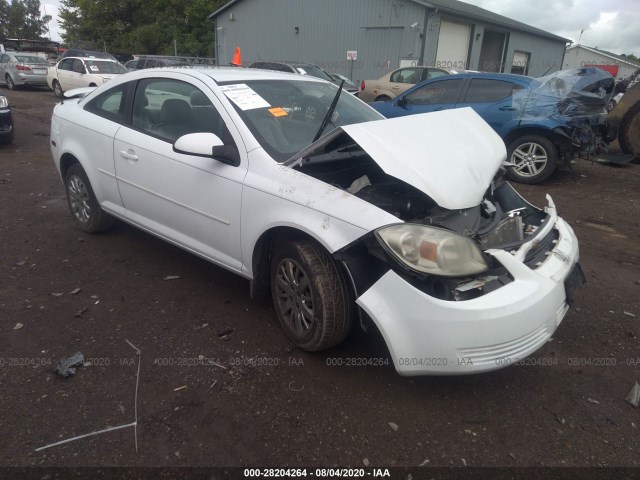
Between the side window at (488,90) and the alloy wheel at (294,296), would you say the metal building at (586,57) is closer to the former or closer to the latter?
the side window at (488,90)

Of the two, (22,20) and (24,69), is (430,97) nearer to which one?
(24,69)

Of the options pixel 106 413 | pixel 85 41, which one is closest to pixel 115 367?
pixel 106 413

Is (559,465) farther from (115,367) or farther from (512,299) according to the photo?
(115,367)

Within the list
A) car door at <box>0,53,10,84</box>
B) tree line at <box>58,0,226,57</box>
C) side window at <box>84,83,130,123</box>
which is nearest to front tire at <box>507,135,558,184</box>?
side window at <box>84,83,130,123</box>

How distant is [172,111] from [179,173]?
0.63 metres

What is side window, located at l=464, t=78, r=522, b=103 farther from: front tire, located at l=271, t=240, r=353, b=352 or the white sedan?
front tire, located at l=271, t=240, r=353, b=352

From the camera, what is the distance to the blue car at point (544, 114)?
6836mm

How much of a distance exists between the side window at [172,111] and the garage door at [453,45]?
55.7ft

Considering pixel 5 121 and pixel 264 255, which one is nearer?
pixel 264 255

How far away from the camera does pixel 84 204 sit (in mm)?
4508

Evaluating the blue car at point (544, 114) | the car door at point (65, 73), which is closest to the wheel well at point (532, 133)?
the blue car at point (544, 114)

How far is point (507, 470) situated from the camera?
2.10 meters

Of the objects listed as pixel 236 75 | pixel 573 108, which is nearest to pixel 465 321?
pixel 236 75

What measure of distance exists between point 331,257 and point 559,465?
1.46 metres
